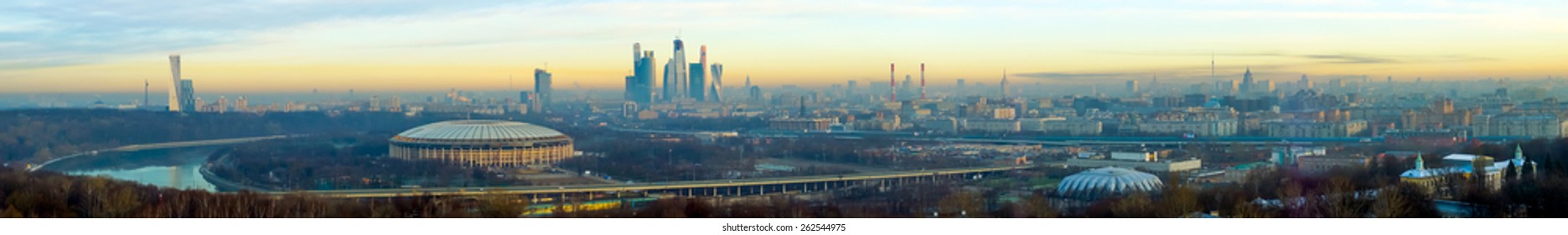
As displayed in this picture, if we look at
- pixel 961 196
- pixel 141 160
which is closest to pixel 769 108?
pixel 141 160

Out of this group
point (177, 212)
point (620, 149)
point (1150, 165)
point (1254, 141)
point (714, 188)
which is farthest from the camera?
point (1254, 141)

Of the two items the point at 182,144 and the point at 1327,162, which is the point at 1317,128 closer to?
the point at 1327,162

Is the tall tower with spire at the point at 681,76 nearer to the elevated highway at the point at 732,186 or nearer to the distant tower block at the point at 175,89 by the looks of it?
the distant tower block at the point at 175,89

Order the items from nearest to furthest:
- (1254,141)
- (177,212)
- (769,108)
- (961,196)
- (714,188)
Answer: (177,212) → (961,196) → (714,188) → (1254,141) → (769,108)

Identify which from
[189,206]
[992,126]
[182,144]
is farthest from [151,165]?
[992,126]

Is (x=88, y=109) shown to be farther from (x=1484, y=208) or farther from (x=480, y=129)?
(x=1484, y=208)

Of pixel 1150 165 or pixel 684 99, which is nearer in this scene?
pixel 1150 165
